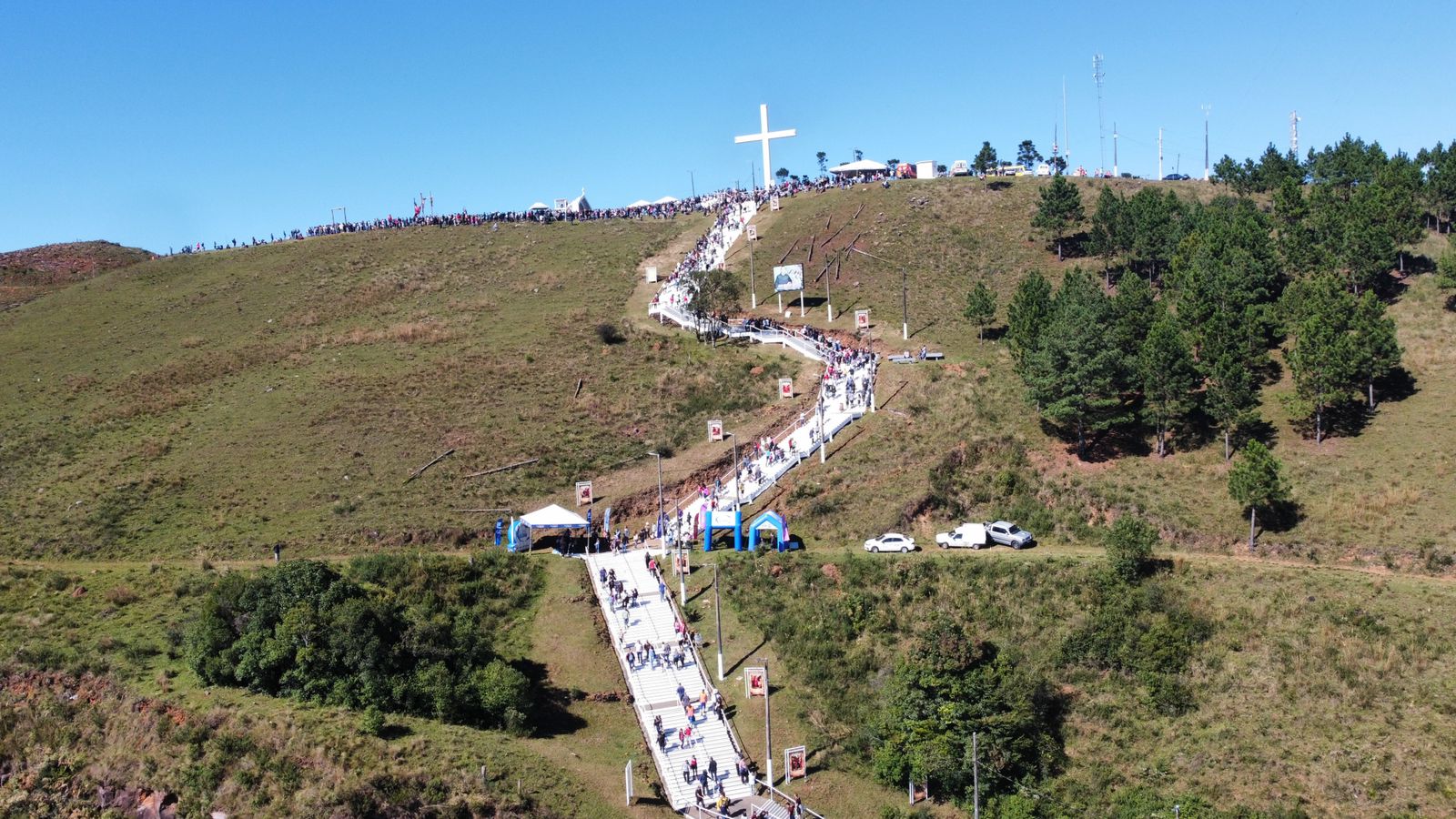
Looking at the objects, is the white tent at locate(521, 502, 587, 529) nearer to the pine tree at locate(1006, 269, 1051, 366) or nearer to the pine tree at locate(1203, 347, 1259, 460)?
the pine tree at locate(1006, 269, 1051, 366)

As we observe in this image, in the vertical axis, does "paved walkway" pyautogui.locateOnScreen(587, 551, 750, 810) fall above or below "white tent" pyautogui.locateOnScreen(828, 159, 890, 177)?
below

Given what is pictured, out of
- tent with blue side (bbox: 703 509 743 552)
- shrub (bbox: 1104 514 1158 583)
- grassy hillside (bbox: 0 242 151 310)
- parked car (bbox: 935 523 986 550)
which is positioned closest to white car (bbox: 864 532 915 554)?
parked car (bbox: 935 523 986 550)

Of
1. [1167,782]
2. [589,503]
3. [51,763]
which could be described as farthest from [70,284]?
[1167,782]

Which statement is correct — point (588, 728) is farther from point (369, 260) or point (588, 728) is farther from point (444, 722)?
point (369, 260)

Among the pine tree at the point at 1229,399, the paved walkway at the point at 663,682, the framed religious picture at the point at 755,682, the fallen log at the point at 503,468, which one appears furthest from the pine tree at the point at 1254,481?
the fallen log at the point at 503,468

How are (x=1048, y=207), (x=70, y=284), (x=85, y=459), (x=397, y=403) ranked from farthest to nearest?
1. (x=70, y=284)
2. (x=1048, y=207)
3. (x=397, y=403)
4. (x=85, y=459)

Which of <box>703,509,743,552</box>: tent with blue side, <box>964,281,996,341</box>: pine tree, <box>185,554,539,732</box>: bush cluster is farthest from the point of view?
<box>964,281,996,341</box>: pine tree

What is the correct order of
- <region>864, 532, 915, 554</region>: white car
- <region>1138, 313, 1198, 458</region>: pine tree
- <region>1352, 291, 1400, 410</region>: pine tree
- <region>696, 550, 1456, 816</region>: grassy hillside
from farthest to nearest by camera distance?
<region>1352, 291, 1400, 410</region>: pine tree
<region>1138, 313, 1198, 458</region>: pine tree
<region>864, 532, 915, 554</region>: white car
<region>696, 550, 1456, 816</region>: grassy hillside
